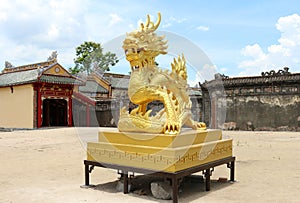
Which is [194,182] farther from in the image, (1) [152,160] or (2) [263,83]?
(2) [263,83]

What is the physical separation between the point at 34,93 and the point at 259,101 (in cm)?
1483

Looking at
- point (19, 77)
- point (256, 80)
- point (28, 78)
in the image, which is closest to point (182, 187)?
point (256, 80)

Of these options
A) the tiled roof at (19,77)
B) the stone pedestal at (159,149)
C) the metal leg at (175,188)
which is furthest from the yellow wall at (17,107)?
the metal leg at (175,188)

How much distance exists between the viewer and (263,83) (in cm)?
1844

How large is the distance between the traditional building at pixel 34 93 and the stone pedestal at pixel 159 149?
1734 centimetres

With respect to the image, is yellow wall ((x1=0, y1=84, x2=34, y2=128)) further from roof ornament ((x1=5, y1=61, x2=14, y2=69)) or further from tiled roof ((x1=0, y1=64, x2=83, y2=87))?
roof ornament ((x1=5, y1=61, x2=14, y2=69))

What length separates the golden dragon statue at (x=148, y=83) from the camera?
5234mm

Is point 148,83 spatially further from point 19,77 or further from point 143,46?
point 19,77

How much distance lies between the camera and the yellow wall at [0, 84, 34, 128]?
858 inches

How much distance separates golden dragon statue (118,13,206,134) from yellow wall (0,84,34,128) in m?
17.9

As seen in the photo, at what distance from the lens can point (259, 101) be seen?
61.2ft

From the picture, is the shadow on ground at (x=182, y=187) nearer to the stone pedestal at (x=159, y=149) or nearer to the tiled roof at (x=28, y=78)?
the stone pedestal at (x=159, y=149)

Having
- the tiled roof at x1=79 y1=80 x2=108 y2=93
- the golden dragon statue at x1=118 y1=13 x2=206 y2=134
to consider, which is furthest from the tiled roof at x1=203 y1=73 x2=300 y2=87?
the golden dragon statue at x1=118 y1=13 x2=206 y2=134

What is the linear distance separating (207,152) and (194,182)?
3.05ft
